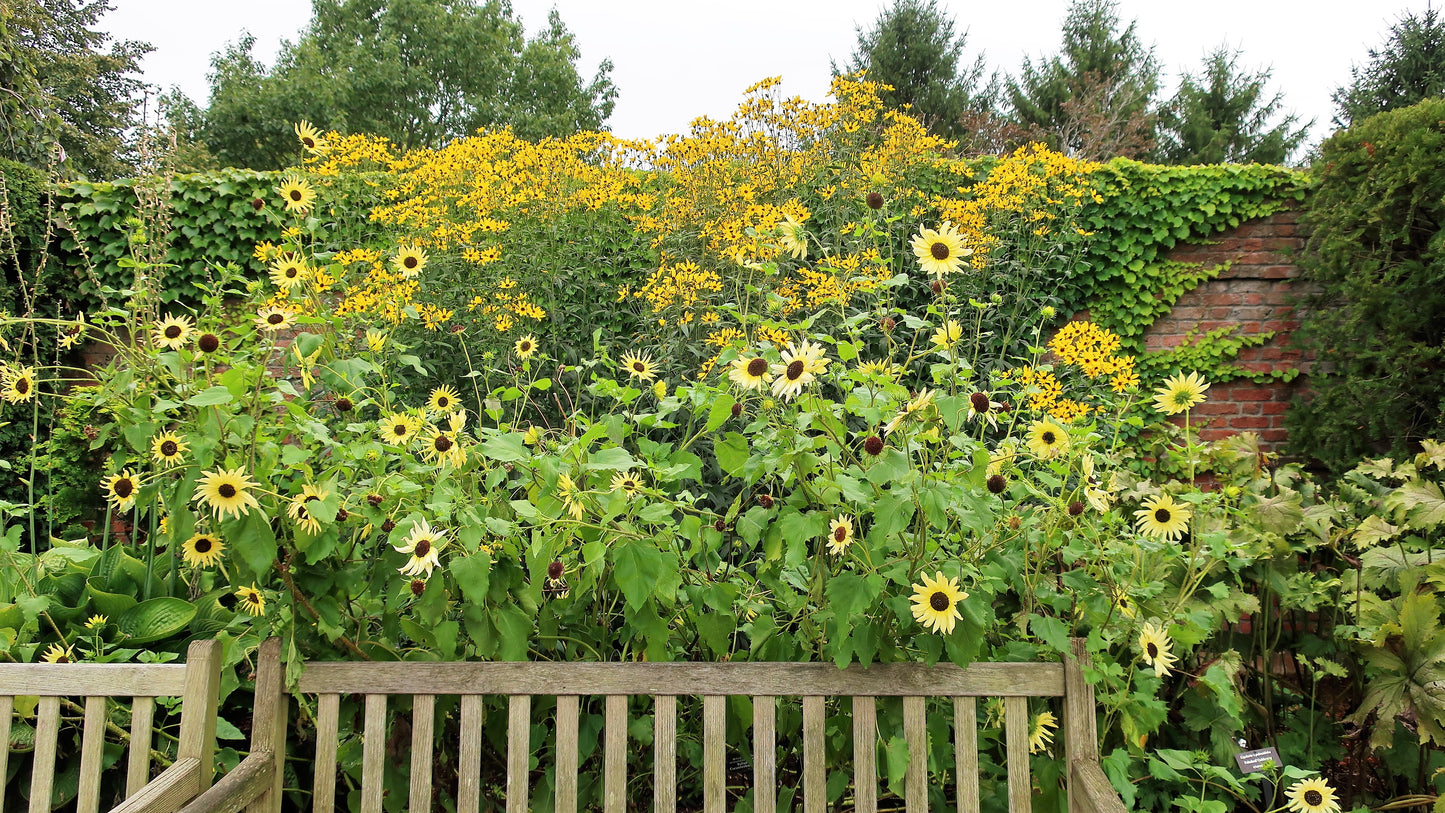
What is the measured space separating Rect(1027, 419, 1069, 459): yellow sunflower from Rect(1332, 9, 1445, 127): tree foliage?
1505 centimetres

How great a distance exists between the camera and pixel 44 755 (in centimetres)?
130

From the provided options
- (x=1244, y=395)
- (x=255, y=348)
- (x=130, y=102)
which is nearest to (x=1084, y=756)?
(x=255, y=348)

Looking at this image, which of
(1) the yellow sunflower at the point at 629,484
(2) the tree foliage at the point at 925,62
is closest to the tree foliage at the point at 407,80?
(2) the tree foliage at the point at 925,62

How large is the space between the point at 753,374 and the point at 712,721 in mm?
525

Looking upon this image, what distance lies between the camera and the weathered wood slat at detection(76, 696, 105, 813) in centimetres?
128

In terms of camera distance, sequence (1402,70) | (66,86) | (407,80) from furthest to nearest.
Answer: (407,80) < (1402,70) < (66,86)

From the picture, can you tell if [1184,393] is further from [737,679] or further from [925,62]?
[925,62]

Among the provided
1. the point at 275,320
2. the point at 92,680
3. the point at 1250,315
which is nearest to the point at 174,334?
the point at 275,320

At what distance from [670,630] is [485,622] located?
322 millimetres

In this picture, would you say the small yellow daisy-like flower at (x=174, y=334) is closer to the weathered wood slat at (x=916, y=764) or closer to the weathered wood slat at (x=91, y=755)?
the weathered wood slat at (x=91, y=755)

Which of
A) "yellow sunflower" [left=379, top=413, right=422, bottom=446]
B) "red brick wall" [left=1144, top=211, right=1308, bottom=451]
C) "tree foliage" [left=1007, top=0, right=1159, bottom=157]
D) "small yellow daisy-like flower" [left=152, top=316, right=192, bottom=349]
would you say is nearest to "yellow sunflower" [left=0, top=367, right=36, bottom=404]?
"small yellow daisy-like flower" [left=152, top=316, right=192, bottom=349]

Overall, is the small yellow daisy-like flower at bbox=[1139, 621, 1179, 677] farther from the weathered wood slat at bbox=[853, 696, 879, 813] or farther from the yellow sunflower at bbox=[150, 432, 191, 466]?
the yellow sunflower at bbox=[150, 432, 191, 466]

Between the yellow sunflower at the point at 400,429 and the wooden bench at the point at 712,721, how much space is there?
351 millimetres

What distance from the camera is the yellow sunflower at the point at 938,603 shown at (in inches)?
45.8
